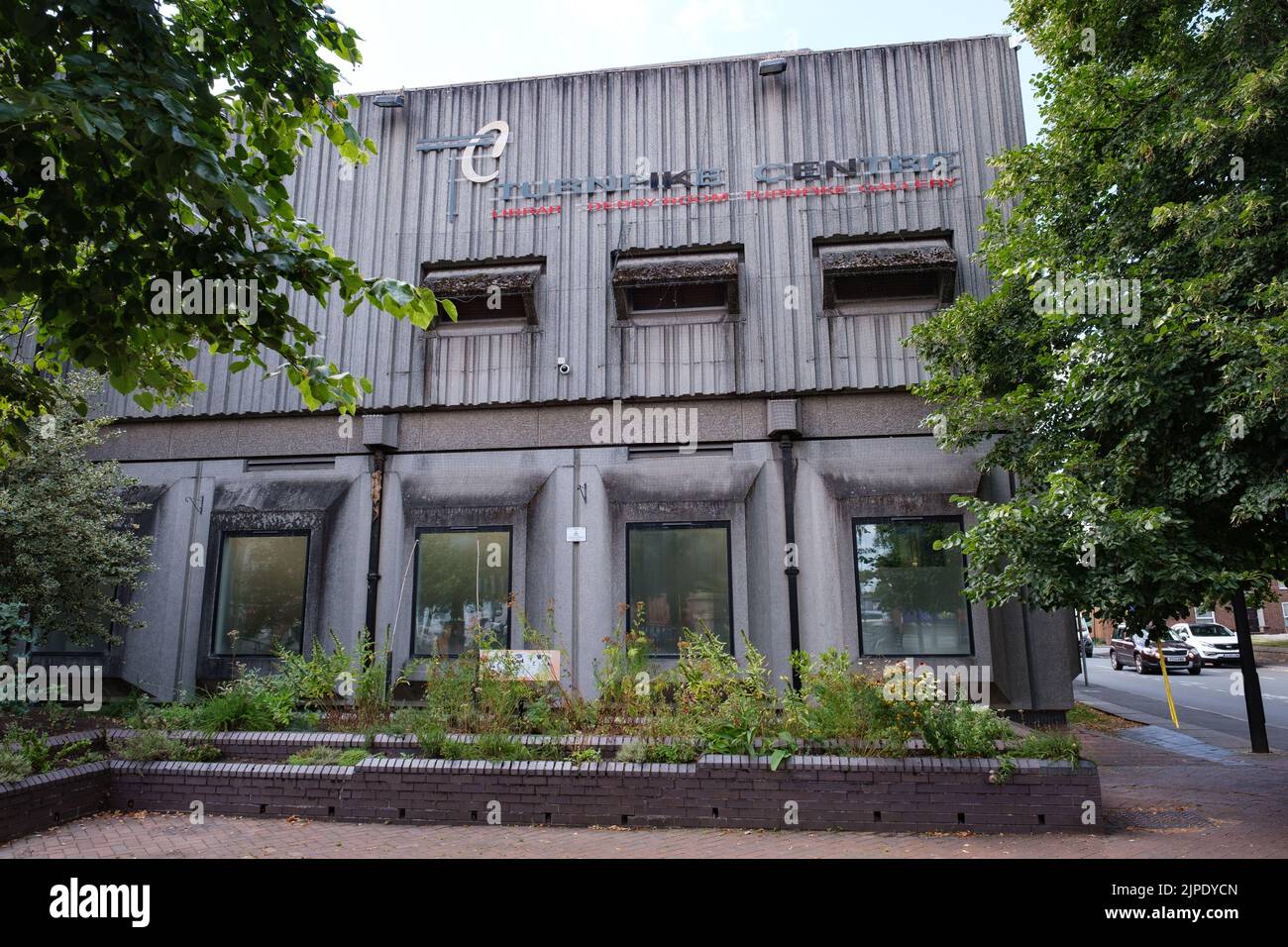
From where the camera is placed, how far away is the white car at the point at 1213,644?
3044 cm

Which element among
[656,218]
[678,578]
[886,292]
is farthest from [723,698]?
[656,218]

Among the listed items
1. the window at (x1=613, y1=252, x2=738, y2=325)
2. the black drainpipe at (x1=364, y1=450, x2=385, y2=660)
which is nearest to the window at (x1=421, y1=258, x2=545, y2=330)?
the window at (x1=613, y1=252, x2=738, y2=325)

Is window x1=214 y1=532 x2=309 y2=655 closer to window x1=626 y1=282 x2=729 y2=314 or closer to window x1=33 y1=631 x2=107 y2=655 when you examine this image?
window x1=33 y1=631 x2=107 y2=655

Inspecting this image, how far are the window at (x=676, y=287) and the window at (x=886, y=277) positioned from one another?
156cm

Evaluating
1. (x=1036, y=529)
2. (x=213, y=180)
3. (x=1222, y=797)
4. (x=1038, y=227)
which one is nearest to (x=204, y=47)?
(x=213, y=180)

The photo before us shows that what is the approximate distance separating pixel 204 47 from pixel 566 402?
7416 mm

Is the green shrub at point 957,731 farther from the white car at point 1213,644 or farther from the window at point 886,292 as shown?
the white car at point 1213,644

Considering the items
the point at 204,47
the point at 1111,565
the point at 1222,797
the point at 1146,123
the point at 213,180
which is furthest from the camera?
the point at 1222,797

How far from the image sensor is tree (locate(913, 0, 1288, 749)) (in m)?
7.19

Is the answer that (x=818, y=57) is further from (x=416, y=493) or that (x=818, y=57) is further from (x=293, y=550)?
(x=293, y=550)

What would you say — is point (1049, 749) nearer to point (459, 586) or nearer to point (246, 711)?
point (459, 586)

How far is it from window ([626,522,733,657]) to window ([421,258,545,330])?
4074mm

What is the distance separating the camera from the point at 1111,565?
25.2 ft

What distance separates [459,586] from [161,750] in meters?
4.66
